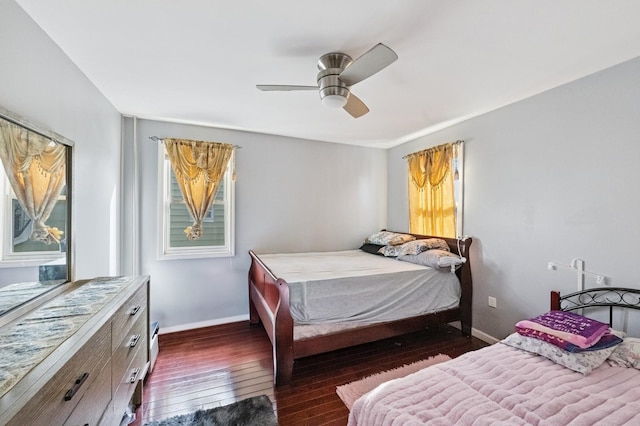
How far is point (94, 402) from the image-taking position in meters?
1.16

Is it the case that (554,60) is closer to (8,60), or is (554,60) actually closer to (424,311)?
(424,311)

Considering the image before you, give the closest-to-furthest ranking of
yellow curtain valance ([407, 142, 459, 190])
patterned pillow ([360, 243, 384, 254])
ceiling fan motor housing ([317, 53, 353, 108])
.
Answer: ceiling fan motor housing ([317, 53, 353, 108])
yellow curtain valance ([407, 142, 459, 190])
patterned pillow ([360, 243, 384, 254])

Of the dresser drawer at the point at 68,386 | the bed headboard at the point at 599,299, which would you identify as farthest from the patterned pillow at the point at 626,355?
the dresser drawer at the point at 68,386

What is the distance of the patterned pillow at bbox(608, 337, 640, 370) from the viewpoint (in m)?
1.56

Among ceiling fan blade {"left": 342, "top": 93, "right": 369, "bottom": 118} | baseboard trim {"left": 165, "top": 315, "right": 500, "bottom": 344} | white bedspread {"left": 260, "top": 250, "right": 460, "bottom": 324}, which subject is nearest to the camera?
ceiling fan blade {"left": 342, "top": 93, "right": 369, "bottom": 118}

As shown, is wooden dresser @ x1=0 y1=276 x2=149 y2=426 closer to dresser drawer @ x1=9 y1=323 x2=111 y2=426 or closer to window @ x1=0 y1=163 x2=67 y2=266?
dresser drawer @ x1=9 y1=323 x2=111 y2=426

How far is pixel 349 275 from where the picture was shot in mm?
2510

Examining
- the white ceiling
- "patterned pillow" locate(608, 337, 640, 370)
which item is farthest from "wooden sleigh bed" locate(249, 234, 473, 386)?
the white ceiling

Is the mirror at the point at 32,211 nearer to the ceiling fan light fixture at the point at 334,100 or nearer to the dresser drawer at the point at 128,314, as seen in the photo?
→ the dresser drawer at the point at 128,314

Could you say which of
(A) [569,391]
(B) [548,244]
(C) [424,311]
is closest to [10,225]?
(A) [569,391]

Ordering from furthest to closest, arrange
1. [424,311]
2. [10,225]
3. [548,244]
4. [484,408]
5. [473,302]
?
[473,302] → [424,311] → [548,244] → [10,225] → [484,408]

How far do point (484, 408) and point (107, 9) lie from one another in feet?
8.89

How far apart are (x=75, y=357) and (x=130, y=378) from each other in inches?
33.7

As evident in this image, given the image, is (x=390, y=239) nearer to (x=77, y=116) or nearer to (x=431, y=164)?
(x=431, y=164)
